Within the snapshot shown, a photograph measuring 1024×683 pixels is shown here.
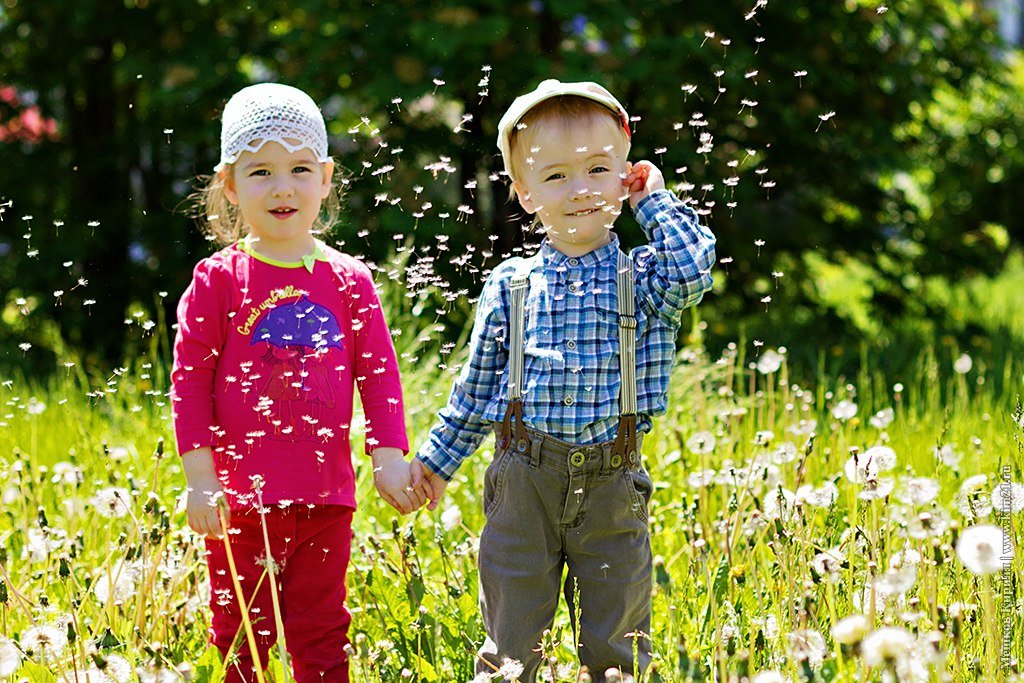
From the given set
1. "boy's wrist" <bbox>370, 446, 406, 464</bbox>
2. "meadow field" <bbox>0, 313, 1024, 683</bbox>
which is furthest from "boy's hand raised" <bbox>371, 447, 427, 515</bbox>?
"meadow field" <bbox>0, 313, 1024, 683</bbox>

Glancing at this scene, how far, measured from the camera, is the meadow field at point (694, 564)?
178cm

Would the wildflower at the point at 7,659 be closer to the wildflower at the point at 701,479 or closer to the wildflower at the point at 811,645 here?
the wildflower at the point at 811,645

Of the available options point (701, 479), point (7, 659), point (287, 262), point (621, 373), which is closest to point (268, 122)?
point (287, 262)

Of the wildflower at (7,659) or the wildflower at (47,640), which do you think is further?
the wildflower at (47,640)

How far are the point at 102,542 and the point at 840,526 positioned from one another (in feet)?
6.28

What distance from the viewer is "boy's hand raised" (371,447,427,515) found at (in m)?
2.25

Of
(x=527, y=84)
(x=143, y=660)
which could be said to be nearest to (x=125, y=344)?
(x=527, y=84)

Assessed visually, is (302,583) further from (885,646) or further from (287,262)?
(885,646)

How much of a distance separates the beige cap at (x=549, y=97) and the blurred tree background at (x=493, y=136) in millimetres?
2319

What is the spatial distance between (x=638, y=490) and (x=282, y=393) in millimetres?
702

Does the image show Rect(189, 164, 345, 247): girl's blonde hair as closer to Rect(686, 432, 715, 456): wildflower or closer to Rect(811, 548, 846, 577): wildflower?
Rect(686, 432, 715, 456): wildflower

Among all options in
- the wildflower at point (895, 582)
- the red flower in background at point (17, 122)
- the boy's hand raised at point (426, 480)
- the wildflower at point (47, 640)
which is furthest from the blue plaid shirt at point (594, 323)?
the red flower in background at point (17, 122)

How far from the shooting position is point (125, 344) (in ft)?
21.0

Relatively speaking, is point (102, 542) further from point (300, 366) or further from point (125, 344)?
point (125, 344)
